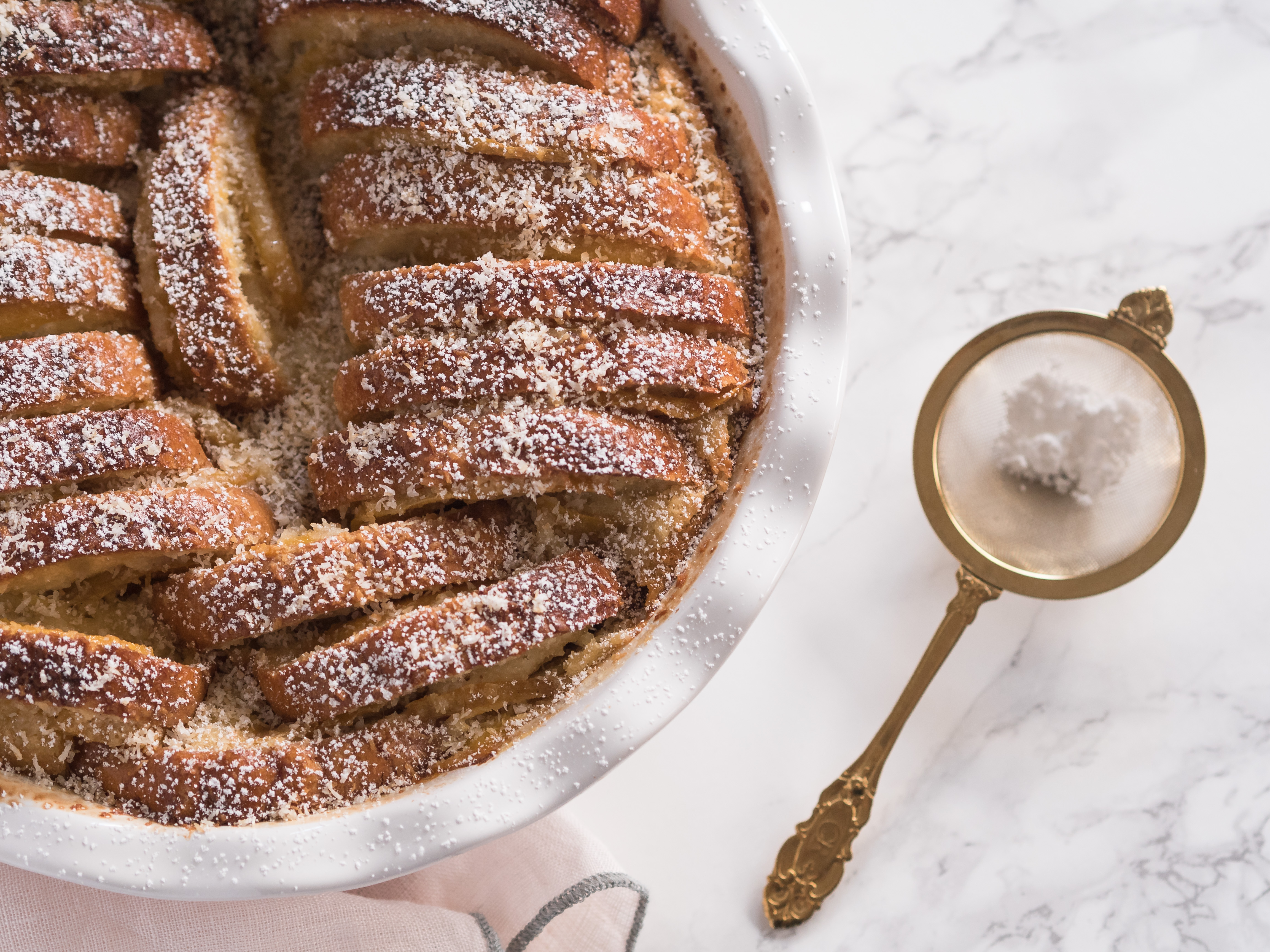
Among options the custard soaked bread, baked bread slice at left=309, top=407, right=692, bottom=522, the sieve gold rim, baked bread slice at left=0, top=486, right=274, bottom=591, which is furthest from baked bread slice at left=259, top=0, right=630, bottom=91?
the sieve gold rim

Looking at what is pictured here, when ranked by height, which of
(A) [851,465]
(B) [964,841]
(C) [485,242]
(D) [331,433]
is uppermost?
(C) [485,242]

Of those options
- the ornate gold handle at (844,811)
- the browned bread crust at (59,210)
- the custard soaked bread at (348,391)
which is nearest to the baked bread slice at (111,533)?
the custard soaked bread at (348,391)

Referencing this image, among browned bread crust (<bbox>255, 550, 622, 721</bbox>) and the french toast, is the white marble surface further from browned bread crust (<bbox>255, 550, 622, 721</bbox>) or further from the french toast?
the french toast

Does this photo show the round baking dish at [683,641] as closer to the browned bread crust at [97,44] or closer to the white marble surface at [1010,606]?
the white marble surface at [1010,606]

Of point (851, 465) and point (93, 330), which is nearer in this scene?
point (93, 330)

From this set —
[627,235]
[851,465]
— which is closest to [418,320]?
[627,235]

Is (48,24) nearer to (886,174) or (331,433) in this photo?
(331,433)
